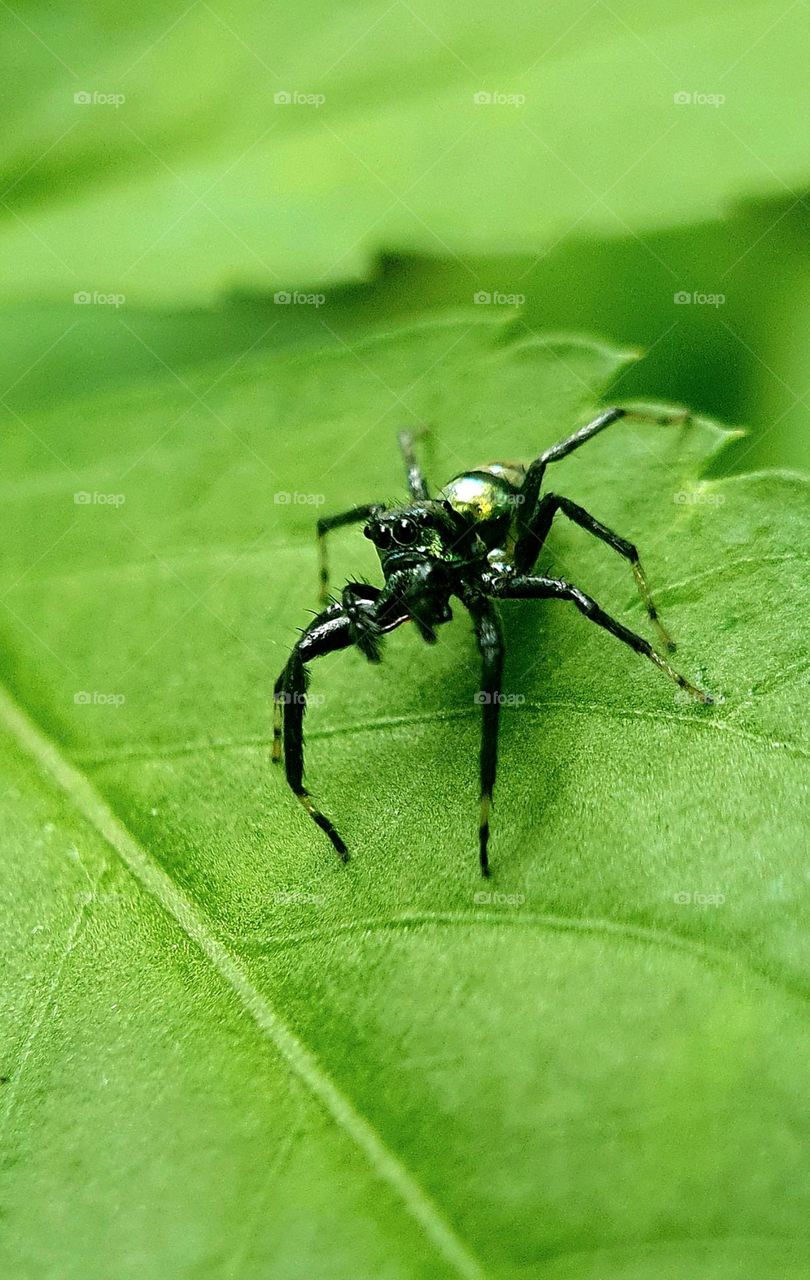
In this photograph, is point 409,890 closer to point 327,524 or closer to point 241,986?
point 241,986

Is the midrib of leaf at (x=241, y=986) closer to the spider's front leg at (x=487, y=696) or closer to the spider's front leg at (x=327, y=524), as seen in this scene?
the spider's front leg at (x=487, y=696)

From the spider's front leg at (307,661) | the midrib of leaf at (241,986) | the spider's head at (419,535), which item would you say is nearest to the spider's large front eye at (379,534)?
the spider's head at (419,535)

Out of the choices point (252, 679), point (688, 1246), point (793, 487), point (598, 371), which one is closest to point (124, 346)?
point (252, 679)

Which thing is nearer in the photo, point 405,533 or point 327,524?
point 405,533

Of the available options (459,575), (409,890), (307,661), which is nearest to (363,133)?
(459,575)

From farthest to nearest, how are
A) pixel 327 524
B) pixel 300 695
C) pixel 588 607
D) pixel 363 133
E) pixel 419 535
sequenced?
pixel 363 133 < pixel 327 524 < pixel 419 535 < pixel 300 695 < pixel 588 607

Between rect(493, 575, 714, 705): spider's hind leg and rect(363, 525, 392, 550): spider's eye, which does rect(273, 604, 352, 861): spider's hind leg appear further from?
rect(493, 575, 714, 705): spider's hind leg

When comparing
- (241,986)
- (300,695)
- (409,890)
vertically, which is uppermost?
(300,695)
